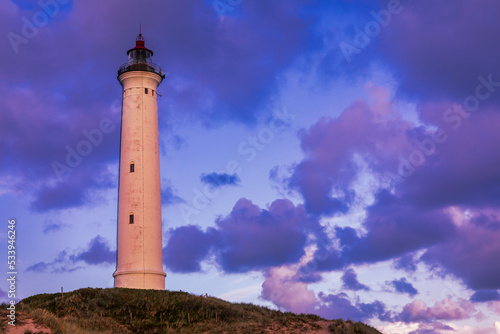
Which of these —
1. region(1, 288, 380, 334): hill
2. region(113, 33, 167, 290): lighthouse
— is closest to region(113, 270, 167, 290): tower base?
region(113, 33, 167, 290): lighthouse

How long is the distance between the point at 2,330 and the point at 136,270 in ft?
63.2

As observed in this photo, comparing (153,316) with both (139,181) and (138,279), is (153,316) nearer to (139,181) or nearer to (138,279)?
(138,279)

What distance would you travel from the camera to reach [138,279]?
45.6 m

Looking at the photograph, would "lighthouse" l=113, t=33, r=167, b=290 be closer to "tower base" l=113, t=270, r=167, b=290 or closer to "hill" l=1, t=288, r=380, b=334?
"tower base" l=113, t=270, r=167, b=290

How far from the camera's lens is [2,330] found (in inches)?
1046

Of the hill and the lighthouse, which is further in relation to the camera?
the lighthouse

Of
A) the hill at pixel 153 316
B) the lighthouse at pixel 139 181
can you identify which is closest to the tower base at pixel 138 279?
the lighthouse at pixel 139 181

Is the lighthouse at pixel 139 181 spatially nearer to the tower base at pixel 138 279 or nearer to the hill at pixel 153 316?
the tower base at pixel 138 279

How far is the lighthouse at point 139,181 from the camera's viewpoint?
46.2 metres

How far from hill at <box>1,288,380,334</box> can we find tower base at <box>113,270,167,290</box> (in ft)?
13.5

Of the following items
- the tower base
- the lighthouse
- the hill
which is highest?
the lighthouse

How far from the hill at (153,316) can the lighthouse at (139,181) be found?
4.87m

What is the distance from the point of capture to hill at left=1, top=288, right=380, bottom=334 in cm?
3198

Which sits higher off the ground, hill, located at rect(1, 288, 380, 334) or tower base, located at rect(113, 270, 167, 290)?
tower base, located at rect(113, 270, 167, 290)
